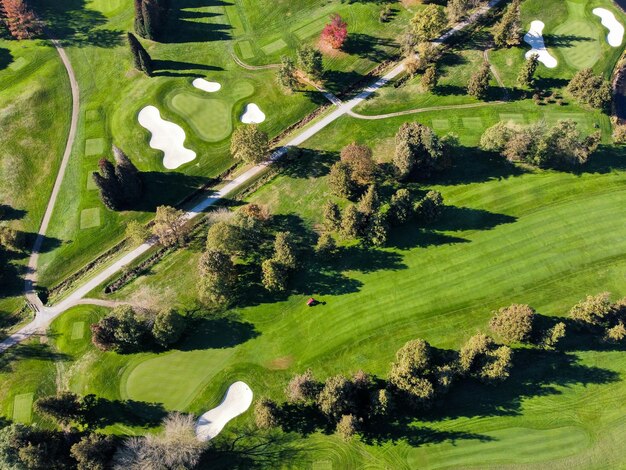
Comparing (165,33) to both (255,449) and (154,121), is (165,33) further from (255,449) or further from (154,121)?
(255,449)

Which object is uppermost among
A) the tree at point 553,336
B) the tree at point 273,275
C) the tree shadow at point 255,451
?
the tree at point 273,275

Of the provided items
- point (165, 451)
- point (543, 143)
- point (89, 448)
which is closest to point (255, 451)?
point (165, 451)

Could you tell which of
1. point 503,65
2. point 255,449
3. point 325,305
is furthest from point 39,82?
point 503,65

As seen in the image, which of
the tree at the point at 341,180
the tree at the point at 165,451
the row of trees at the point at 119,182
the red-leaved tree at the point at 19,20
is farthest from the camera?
the red-leaved tree at the point at 19,20

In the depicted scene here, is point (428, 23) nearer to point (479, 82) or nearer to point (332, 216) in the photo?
point (479, 82)

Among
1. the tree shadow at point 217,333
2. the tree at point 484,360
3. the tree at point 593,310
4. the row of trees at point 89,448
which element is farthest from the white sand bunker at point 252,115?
the tree at point 593,310

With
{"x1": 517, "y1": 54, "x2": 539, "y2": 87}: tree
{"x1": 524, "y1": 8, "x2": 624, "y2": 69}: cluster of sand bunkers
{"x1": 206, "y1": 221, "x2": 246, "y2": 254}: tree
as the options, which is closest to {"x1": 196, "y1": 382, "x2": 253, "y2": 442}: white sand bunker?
{"x1": 206, "y1": 221, "x2": 246, "y2": 254}: tree

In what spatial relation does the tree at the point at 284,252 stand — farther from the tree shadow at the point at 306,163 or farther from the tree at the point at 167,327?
the tree at the point at 167,327
